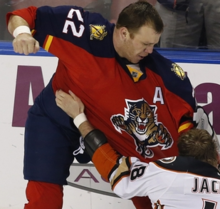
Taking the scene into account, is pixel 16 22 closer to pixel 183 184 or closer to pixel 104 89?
pixel 104 89

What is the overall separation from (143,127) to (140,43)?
0.32 metres

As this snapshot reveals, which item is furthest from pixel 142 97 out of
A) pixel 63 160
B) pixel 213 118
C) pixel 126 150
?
pixel 213 118

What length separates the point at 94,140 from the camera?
156cm

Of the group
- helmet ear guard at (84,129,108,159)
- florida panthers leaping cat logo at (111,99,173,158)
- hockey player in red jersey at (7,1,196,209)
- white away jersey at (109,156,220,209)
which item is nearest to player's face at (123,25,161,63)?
hockey player in red jersey at (7,1,196,209)

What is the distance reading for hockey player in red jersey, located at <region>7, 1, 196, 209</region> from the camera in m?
1.58

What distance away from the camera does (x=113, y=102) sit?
5.35 feet

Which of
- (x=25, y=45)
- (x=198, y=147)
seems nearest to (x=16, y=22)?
(x=25, y=45)

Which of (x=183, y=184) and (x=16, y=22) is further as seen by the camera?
(x=16, y=22)

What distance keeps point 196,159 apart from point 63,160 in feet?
1.95

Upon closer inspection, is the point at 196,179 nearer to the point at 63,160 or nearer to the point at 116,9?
the point at 63,160

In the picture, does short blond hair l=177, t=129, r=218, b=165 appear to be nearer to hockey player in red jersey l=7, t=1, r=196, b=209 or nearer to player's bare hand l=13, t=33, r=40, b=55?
hockey player in red jersey l=7, t=1, r=196, b=209

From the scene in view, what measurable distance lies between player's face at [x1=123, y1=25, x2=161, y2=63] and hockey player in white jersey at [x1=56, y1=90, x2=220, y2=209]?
34 centimetres

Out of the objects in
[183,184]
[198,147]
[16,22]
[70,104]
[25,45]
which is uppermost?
[16,22]

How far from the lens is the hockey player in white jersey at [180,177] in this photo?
1.31m
